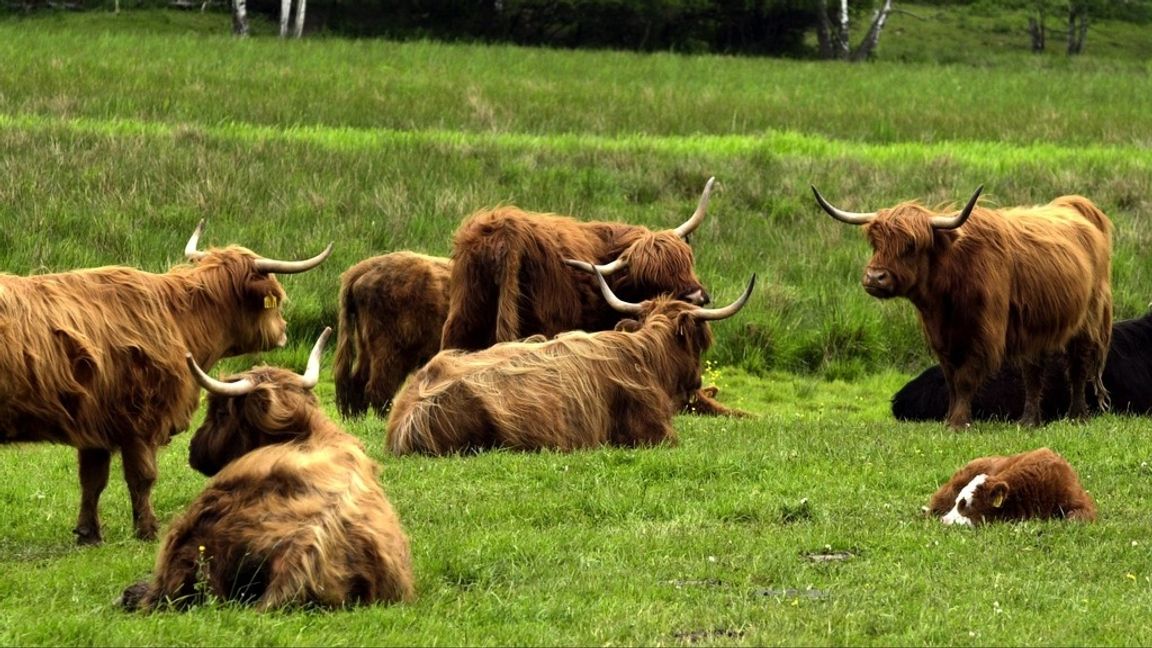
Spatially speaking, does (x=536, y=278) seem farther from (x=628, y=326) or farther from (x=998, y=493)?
(x=998, y=493)

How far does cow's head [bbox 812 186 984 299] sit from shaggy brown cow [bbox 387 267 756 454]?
1.07 meters

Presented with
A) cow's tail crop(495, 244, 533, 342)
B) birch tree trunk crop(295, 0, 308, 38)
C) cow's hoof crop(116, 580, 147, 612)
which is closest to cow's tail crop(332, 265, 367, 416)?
cow's tail crop(495, 244, 533, 342)

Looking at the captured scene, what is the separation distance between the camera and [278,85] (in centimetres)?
2769

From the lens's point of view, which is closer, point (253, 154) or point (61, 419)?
point (61, 419)

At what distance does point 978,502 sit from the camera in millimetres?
7988

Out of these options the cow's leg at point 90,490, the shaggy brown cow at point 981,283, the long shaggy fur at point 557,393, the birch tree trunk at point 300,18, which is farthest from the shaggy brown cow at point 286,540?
the birch tree trunk at point 300,18

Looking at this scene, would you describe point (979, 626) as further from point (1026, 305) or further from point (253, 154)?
point (253, 154)

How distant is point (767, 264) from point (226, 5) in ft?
119

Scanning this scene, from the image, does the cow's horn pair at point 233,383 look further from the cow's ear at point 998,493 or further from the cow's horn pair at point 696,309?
the cow's horn pair at point 696,309

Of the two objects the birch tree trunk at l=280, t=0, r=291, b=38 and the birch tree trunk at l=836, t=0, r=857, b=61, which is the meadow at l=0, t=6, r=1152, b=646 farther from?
the birch tree trunk at l=836, t=0, r=857, b=61

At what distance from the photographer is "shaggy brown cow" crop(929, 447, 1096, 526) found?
7992 millimetres

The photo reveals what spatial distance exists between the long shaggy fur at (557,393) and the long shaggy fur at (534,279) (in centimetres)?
104

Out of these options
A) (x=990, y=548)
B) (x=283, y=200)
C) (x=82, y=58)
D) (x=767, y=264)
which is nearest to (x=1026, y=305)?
(x=990, y=548)

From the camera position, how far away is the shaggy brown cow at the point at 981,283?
11.6m
